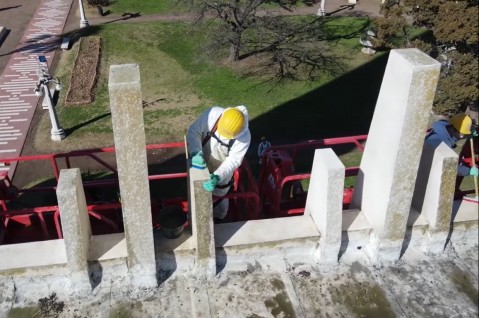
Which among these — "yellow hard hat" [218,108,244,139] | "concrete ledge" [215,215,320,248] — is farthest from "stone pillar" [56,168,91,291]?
"yellow hard hat" [218,108,244,139]

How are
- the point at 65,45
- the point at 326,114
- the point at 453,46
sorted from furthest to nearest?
1. the point at 65,45
2. the point at 326,114
3. the point at 453,46

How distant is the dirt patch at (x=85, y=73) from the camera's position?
56.3 feet

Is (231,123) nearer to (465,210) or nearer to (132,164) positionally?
(132,164)

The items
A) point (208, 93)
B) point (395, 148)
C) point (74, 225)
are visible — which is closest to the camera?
point (74, 225)

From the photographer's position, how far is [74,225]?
5109mm

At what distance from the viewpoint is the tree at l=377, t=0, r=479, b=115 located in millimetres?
13234

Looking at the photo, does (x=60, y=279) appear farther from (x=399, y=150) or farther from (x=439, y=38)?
(x=439, y=38)

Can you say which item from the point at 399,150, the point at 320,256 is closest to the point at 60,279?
the point at 320,256

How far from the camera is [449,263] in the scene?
6.11 metres

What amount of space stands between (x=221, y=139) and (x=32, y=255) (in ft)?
8.65

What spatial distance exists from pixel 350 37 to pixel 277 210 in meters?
17.0

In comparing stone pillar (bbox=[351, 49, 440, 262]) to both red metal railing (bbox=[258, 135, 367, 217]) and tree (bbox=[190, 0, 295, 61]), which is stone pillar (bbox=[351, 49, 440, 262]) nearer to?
red metal railing (bbox=[258, 135, 367, 217])

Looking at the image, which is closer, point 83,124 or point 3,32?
point 83,124

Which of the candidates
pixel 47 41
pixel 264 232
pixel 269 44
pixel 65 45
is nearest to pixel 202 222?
pixel 264 232
